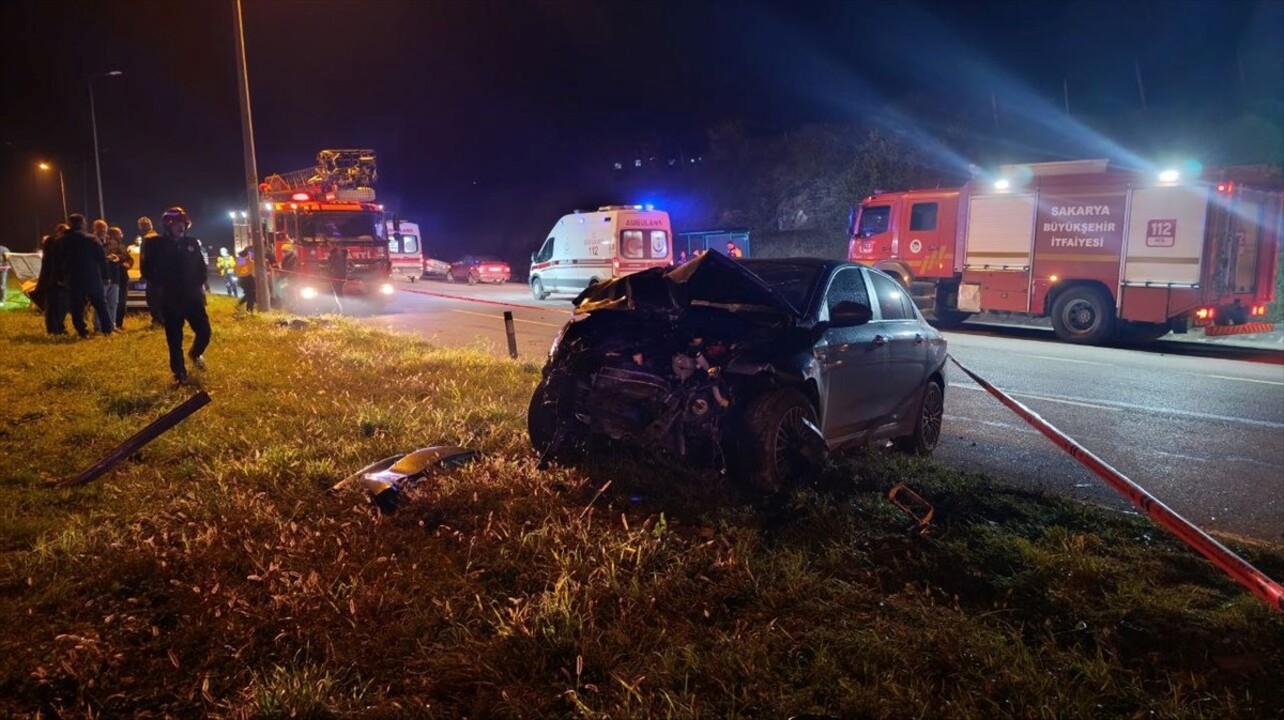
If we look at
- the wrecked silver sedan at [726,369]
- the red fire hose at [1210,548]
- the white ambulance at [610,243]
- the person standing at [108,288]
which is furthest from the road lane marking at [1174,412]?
the person standing at [108,288]

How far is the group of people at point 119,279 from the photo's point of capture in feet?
26.3

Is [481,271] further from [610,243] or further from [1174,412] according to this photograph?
[1174,412]

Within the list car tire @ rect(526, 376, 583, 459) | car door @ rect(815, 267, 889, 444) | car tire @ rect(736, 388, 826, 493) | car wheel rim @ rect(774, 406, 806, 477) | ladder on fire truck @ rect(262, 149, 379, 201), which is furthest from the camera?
ladder on fire truck @ rect(262, 149, 379, 201)

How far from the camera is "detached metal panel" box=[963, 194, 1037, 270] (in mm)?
15953

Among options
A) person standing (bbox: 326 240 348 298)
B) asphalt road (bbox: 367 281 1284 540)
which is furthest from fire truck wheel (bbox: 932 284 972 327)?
person standing (bbox: 326 240 348 298)

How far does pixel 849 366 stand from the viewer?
18.1ft

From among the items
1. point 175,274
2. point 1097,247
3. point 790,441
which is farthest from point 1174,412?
point 175,274

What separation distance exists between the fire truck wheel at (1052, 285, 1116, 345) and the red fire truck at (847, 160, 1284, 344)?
0.8 inches

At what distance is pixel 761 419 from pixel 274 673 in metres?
2.85

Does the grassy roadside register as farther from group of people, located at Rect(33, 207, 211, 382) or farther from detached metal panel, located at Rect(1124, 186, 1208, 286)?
detached metal panel, located at Rect(1124, 186, 1208, 286)

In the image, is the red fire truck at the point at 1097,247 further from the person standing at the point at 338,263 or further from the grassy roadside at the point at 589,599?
the person standing at the point at 338,263

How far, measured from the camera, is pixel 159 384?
7.96 metres

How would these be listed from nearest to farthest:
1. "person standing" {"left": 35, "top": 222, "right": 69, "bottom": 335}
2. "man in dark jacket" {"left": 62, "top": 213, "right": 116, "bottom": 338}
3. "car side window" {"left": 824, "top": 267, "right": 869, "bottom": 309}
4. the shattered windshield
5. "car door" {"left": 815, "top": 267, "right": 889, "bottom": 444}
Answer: "car door" {"left": 815, "top": 267, "right": 889, "bottom": 444} < the shattered windshield < "car side window" {"left": 824, "top": 267, "right": 869, "bottom": 309} < "man in dark jacket" {"left": 62, "top": 213, "right": 116, "bottom": 338} < "person standing" {"left": 35, "top": 222, "right": 69, "bottom": 335}

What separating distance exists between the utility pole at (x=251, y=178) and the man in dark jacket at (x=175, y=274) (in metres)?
7.19
